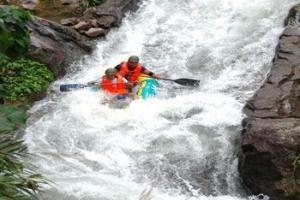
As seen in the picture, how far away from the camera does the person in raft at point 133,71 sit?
27.2 feet

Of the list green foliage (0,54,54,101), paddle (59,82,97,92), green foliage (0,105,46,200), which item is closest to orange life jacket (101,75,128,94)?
paddle (59,82,97,92)

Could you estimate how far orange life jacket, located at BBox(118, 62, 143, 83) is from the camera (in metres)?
8.30

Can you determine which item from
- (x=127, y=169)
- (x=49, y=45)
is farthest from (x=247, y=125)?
(x=49, y=45)

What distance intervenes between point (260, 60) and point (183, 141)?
8.75 ft

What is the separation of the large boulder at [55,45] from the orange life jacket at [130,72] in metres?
1.08

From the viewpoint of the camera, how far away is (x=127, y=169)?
6.23m

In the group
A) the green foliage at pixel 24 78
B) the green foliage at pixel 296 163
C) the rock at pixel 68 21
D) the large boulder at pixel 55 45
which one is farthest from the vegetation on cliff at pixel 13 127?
the rock at pixel 68 21

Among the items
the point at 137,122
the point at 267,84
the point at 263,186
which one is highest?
the point at 267,84

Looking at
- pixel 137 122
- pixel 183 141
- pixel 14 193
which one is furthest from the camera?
pixel 137 122

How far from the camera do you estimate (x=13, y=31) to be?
4.04 metres

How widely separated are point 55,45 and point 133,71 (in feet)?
4.93

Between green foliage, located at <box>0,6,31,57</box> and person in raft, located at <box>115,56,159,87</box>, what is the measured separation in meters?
4.11

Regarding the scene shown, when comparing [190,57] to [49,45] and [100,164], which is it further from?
[100,164]

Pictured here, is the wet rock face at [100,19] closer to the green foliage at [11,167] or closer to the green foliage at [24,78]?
the green foliage at [24,78]
